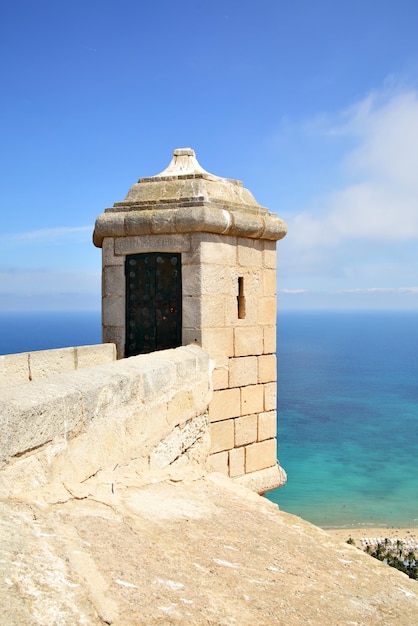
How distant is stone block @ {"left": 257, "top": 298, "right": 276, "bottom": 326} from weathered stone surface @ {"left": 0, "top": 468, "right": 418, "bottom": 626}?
114 inches

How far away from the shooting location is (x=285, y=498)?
48406 millimetres

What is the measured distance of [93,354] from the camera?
5770 mm

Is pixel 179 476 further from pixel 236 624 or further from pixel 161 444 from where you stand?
pixel 236 624

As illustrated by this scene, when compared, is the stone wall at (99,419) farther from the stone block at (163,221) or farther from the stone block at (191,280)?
the stone block at (163,221)

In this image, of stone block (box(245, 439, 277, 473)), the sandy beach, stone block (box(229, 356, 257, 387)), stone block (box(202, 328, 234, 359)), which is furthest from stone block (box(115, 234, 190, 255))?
the sandy beach

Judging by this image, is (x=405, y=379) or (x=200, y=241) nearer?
(x=200, y=241)

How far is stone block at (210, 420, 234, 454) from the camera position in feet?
19.6

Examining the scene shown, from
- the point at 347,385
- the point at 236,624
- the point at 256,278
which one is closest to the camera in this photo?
the point at 236,624

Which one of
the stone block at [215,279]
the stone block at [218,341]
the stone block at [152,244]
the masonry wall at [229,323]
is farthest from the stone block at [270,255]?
the stone block at [152,244]

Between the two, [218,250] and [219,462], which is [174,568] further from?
[218,250]

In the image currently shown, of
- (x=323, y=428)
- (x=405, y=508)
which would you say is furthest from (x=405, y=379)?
(x=405, y=508)

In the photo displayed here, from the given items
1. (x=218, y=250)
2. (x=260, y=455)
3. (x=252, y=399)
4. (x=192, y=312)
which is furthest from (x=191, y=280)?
(x=260, y=455)

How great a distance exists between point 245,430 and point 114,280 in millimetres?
2226

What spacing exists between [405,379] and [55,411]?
11546 cm
